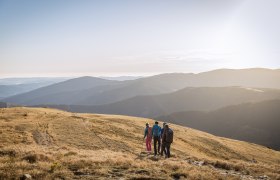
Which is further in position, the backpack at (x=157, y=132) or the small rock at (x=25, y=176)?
the backpack at (x=157, y=132)

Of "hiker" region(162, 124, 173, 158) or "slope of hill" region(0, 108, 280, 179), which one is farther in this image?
"hiker" region(162, 124, 173, 158)

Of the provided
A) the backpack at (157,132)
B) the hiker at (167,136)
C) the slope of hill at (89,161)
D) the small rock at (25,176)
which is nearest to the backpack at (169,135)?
the hiker at (167,136)

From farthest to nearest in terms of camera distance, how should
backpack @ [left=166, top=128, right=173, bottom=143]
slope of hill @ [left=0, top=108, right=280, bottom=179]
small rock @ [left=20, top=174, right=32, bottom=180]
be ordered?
1. backpack @ [left=166, top=128, right=173, bottom=143]
2. slope of hill @ [left=0, top=108, right=280, bottom=179]
3. small rock @ [left=20, top=174, right=32, bottom=180]

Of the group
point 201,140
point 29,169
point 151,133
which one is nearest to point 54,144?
point 151,133

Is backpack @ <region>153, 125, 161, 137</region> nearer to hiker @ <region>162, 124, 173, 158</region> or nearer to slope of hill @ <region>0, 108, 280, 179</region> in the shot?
hiker @ <region>162, 124, 173, 158</region>

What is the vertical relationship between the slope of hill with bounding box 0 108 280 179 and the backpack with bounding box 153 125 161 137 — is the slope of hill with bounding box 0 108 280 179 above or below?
below

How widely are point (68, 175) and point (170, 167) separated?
6.52m

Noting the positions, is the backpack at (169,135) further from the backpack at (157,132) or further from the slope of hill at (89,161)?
the backpack at (157,132)

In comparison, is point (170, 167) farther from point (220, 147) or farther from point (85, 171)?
point (220, 147)

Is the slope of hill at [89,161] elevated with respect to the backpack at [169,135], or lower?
lower

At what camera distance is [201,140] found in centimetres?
4791

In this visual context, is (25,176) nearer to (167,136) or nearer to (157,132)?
(167,136)

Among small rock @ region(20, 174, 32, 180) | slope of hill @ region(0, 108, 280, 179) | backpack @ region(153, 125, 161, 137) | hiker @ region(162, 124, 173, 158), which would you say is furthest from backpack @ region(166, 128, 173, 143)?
small rock @ region(20, 174, 32, 180)

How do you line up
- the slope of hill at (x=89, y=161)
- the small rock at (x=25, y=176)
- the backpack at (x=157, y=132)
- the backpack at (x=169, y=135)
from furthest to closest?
the backpack at (x=157, y=132) → the backpack at (x=169, y=135) → the slope of hill at (x=89, y=161) → the small rock at (x=25, y=176)
